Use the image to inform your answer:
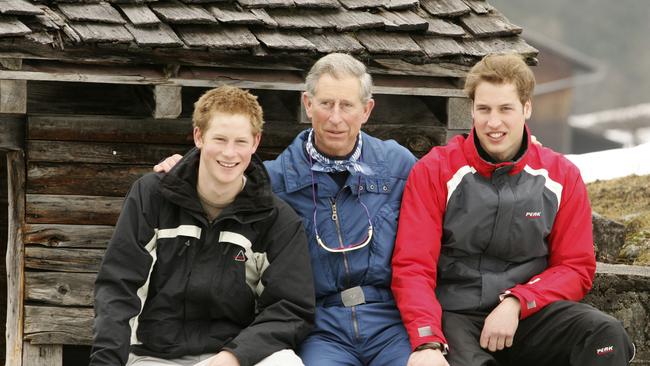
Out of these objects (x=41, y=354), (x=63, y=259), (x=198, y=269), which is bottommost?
(x=41, y=354)

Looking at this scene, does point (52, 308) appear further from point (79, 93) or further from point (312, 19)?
point (312, 19)

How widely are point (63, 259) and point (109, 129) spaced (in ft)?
2.59

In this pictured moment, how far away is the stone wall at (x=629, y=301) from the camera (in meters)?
5.91

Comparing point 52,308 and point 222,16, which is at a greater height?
point 222,16

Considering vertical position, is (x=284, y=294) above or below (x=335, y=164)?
below

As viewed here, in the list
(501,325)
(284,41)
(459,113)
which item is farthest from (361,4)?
(501,325)

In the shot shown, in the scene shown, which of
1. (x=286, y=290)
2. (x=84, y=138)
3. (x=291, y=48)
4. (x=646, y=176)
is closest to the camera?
(x=286, y=290)

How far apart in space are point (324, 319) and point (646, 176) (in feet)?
18.2

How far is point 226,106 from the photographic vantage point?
467cm

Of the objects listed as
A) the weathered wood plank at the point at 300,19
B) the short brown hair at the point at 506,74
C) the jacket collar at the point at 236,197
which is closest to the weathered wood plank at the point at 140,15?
the weathered wood plank at the point at 300,19

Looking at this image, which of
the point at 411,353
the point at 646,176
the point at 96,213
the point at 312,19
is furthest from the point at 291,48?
the point at 646,176

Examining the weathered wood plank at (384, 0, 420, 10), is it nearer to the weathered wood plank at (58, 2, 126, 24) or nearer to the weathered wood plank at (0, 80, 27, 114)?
the weathered wood plank at (58, 2, 126, 24)

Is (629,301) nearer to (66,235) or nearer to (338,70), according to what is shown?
(338,70)

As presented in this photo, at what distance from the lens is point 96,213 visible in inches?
250
